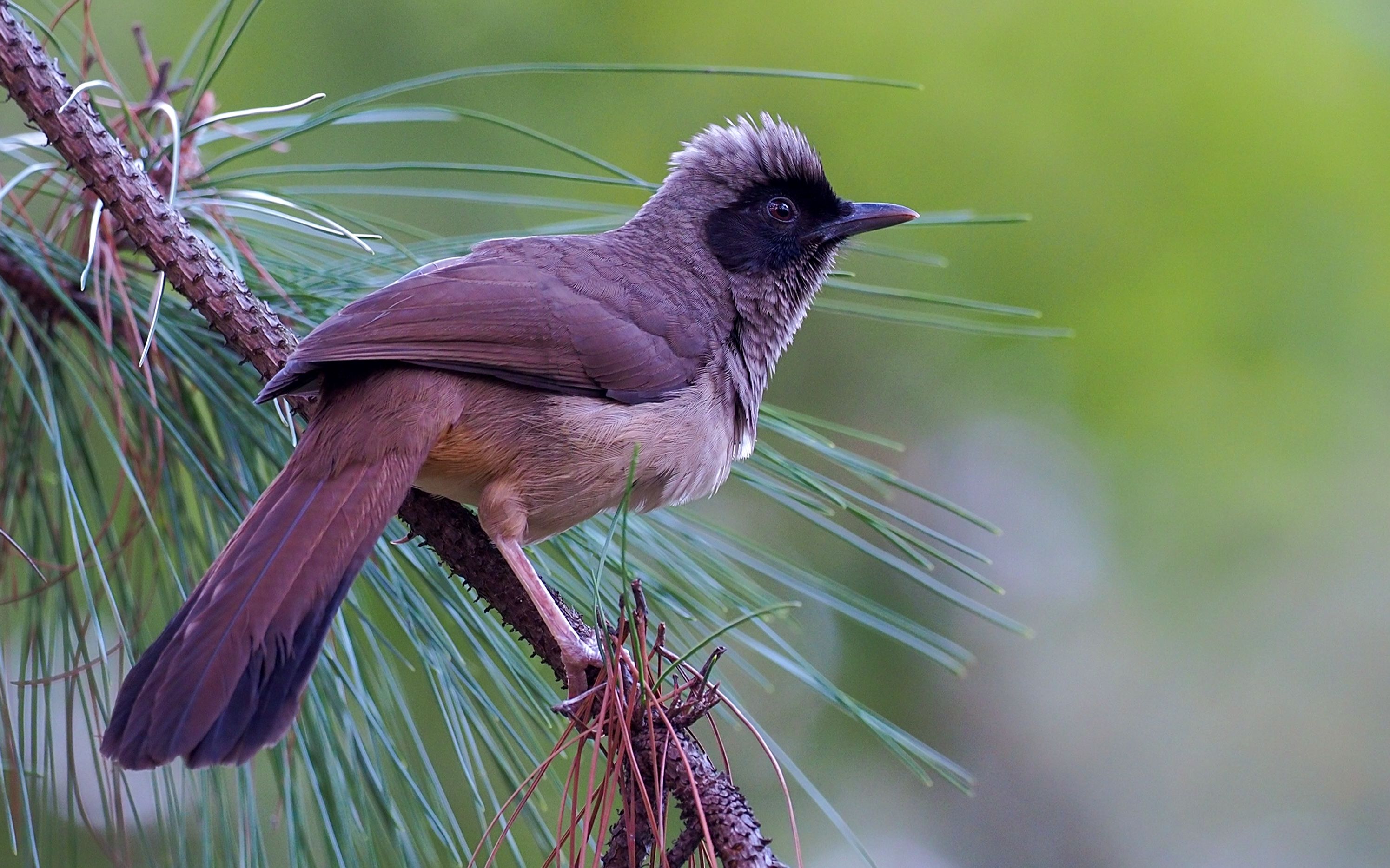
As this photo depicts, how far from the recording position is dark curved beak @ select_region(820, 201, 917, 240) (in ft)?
10.4

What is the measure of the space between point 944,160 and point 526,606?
296 cm

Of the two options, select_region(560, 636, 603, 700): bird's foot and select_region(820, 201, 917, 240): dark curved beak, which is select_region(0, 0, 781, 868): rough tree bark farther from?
select_region(820, 201, 917, 240): dark curved beak

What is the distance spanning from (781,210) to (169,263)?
5.31ft

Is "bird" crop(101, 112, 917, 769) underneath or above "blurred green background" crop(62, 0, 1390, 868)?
underneath

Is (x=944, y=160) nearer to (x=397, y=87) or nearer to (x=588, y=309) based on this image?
(x=588, y=309)

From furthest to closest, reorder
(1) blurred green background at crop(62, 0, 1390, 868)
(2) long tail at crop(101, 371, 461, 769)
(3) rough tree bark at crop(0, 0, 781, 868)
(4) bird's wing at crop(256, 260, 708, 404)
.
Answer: (1) blurred green background at crop(62, 0, 1390, 868)
(4) bird's wing at crop(256, 260, 708, 404)
(3) rough tree bark at crop(0, 0, 781, 868)
(2) long tail at crop(101, 371, 461, 769)

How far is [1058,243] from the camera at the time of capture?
473cm

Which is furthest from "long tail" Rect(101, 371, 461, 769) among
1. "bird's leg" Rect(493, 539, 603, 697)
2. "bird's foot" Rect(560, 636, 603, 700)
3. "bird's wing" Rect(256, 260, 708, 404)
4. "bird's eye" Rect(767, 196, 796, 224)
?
"bird's eye" Rect(767, 196, 796, 224)

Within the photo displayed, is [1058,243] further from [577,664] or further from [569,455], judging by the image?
[577,664]

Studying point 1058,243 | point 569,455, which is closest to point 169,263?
point 569,455

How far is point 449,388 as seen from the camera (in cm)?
245

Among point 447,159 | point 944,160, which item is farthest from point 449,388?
point 944,160

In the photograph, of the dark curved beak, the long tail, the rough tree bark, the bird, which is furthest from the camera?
the dark curved beak

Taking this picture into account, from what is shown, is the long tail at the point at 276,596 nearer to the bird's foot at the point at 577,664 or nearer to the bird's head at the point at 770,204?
the bird's foot at the point at 577,664
